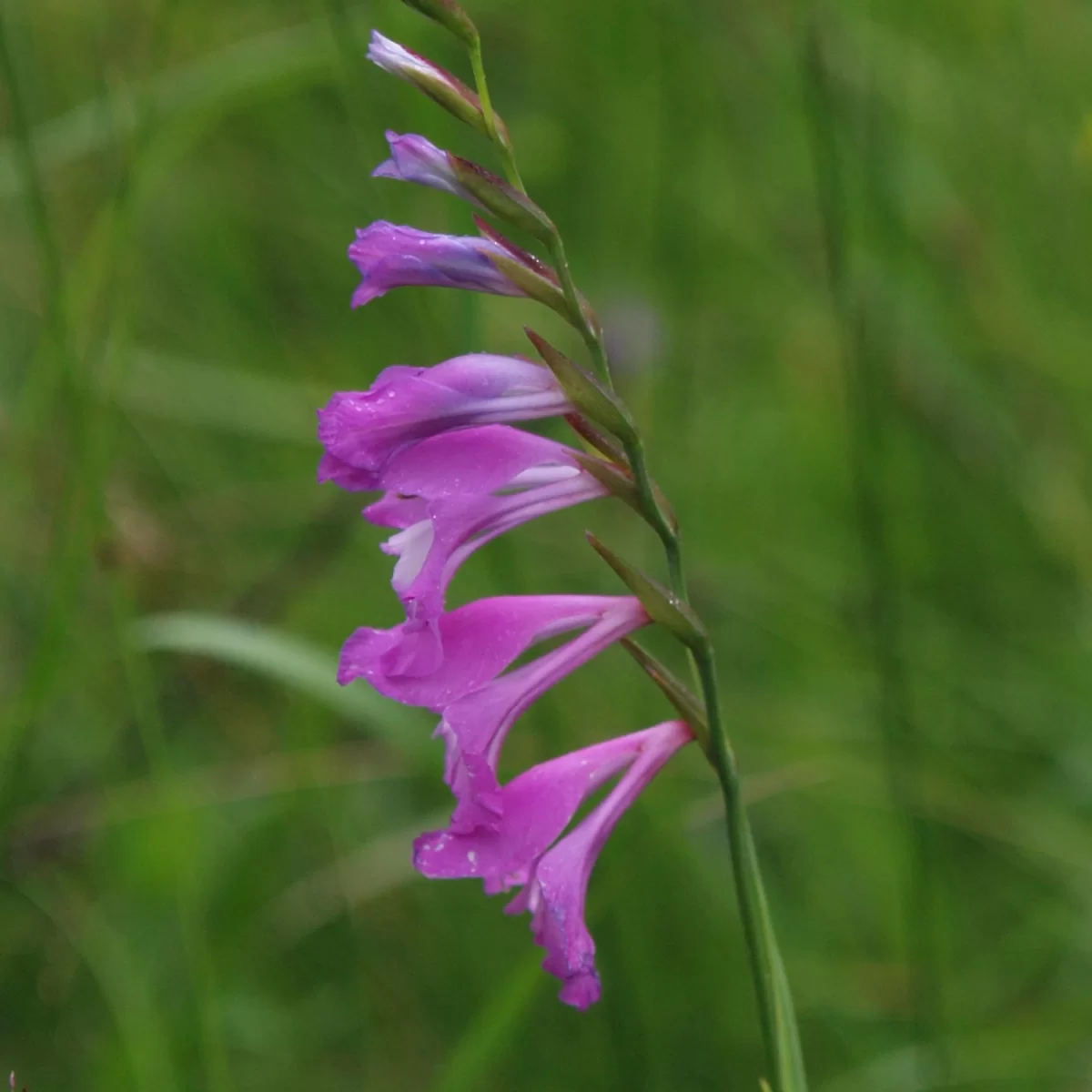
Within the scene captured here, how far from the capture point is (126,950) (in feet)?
6.81

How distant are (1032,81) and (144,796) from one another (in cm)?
281

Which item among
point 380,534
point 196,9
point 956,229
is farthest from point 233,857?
point 196,9

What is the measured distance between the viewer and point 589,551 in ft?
8.93

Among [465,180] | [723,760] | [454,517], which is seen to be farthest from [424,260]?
[723,760]

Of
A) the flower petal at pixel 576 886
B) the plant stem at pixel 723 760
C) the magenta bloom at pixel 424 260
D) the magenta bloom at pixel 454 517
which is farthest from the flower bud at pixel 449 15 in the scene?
the flower petal at pixel 576 886

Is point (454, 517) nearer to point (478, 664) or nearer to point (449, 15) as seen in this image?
point (478, 664)

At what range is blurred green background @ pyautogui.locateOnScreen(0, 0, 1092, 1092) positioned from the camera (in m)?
1.77

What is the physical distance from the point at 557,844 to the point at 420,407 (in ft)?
1.11

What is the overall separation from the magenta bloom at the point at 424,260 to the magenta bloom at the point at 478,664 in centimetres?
22

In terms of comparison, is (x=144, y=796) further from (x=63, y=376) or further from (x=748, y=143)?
(x=748, y=143)

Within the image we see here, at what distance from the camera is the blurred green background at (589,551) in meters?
1.77

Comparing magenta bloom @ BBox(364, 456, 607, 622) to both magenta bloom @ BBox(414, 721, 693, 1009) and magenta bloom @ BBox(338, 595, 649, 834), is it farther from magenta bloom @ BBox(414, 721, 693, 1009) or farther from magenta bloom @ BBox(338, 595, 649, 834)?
magenta bloom @ BBox(414, 721, 693, 1009)

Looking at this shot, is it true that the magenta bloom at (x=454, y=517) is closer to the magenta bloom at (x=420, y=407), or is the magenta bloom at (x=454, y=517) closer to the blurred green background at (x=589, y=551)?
the magenta bloom at (x=420, y=407)

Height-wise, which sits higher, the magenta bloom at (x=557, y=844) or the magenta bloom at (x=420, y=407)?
the magenta bloom at (x=420, y=407)
